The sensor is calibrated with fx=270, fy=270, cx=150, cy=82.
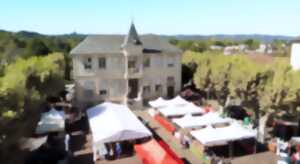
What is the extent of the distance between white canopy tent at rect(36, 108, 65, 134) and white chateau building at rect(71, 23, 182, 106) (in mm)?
10354

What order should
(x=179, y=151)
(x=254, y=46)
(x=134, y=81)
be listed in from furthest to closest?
(x=254, y=46) < (x=134, y=81) < (x=179, y=151)

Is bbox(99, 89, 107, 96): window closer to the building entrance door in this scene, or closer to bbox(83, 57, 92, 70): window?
the building entrance door

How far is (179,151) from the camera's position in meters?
19.4

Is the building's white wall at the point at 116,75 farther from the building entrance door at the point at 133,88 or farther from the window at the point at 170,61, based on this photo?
the building entrance door at the point at 133,88

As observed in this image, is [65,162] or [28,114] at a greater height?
[28,114]

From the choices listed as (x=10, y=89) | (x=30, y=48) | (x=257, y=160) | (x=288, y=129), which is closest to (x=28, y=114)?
(x=10, y=89)

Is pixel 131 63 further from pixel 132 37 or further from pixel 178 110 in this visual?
pixel 178 110

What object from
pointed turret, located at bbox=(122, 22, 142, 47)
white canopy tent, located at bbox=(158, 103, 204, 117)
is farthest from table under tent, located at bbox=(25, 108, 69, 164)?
pointed turret, located at bbox=(122, 22, 142, 47)

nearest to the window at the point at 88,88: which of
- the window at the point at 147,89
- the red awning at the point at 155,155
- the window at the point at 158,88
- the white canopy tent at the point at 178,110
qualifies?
the window at the point at 147,89

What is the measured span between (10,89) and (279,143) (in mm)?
16907

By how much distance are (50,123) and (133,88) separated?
49.1 feet

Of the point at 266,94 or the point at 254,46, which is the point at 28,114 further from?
the point at 254,46

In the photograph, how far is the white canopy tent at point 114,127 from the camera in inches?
A: 706

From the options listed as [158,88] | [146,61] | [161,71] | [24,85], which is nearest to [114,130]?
[24,85]
